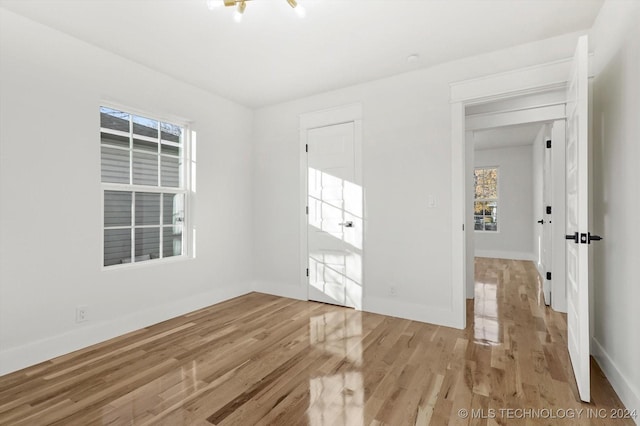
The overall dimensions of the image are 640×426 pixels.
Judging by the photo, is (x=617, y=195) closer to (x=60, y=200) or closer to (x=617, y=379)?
(x=617, y=379)

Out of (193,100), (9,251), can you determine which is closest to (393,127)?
(193,100)

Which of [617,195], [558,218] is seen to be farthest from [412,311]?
[558,218]

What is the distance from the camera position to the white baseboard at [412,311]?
3.20m

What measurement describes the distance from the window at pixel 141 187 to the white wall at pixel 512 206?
7.21m

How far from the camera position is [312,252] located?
4172 mm

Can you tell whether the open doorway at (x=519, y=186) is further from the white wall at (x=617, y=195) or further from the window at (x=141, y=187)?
the window at (x=141, y=187)

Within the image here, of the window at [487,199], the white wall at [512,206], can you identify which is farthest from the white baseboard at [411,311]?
the window at [487,199]

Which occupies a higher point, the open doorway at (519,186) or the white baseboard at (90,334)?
the open doorway at (519,186)

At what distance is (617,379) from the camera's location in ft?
6.60

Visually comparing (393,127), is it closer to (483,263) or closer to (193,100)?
(193,100)

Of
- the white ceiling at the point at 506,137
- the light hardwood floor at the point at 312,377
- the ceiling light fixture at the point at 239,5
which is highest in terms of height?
the white ceiling at the point at 506,137

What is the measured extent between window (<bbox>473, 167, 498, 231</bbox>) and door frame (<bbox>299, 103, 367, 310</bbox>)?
18.8 feet

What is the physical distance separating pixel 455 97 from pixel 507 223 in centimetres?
574

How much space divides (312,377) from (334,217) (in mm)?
2061
